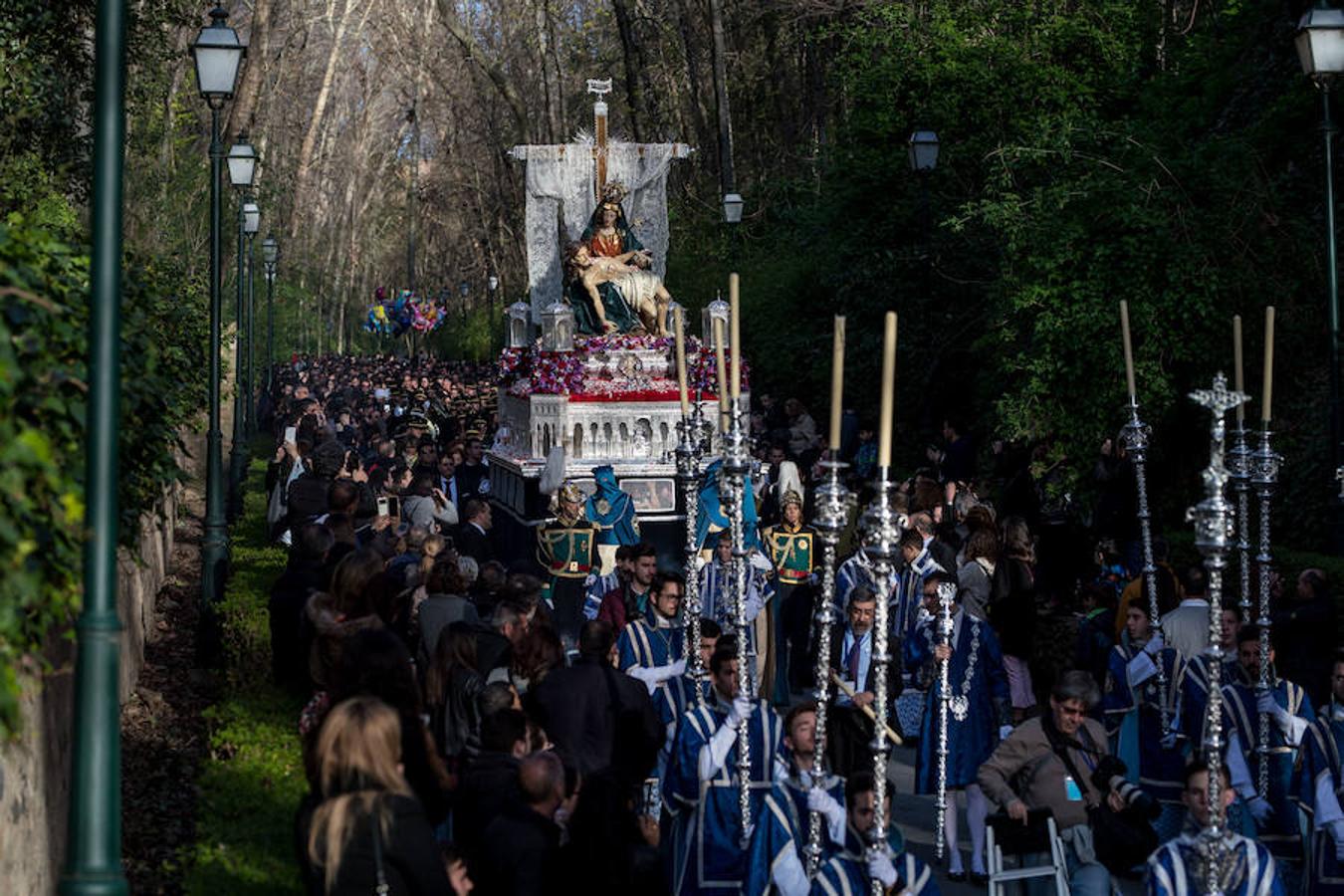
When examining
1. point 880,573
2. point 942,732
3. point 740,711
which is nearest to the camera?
point 880,573

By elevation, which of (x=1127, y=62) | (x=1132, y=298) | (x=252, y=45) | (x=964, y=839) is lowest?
(x=964, y=839)

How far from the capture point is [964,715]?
12.0 m

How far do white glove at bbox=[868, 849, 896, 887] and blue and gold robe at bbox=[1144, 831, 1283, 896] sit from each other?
37.5 inches

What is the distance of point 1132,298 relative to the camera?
20.3m

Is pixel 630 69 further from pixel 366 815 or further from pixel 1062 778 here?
pixel 366 815

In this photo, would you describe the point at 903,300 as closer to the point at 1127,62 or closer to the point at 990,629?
the point at 1127,62

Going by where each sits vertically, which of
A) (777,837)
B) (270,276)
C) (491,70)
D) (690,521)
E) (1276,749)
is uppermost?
(491,70)

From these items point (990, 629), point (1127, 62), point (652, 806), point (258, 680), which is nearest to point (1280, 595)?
point (990, 629)

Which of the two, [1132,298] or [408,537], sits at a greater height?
[1132,298]

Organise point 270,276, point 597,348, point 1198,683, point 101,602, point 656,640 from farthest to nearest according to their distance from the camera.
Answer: point 270,276 < point 597,348 < point 656,640 < point 1198,683 < point 101,602

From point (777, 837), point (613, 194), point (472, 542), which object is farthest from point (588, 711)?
point (613, 194)

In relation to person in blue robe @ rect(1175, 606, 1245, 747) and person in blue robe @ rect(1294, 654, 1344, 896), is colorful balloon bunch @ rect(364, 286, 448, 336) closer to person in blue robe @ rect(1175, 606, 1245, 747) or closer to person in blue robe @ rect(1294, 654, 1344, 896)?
person in blue robe @ rect(1175, 606, 1245, 747)

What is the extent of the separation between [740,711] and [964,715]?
11.4 feet

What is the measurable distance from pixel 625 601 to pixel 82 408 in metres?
6.34
